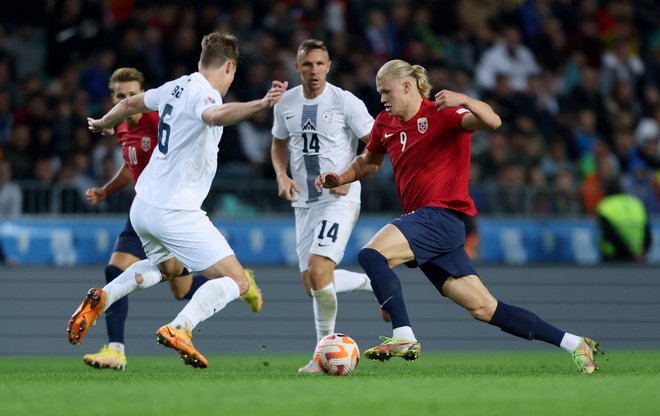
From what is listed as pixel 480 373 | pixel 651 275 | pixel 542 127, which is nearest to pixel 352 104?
pixel 480 373

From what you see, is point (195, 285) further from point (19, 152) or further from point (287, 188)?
point (19, 152)

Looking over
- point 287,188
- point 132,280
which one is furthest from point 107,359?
point 287,188

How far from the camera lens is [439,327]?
40.5 feet

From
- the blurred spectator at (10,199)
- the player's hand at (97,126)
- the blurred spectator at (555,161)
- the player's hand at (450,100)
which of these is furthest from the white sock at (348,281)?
the blurred spectator at (555,161)

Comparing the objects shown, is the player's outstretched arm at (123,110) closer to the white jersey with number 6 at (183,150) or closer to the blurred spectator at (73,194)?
the white jersey with number 6 at (183,150)

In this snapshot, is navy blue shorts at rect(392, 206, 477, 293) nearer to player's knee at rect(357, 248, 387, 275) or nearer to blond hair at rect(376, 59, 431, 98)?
player's knee at rect(357, 248, 387, 275)

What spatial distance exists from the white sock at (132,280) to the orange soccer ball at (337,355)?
169cm

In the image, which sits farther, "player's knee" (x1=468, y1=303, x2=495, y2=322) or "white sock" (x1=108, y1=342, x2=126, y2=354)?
"white sock" (x1=108, y1=342, x2=126, y2=354)

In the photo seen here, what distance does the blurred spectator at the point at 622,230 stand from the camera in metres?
13.1

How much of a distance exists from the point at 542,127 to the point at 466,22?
2181 millimetres

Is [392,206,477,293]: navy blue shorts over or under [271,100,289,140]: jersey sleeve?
Result: under

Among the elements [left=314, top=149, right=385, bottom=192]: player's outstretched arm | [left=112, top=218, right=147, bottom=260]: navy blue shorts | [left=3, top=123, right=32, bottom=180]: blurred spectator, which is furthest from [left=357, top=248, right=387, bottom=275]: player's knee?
[left=3, top=123, right=32, bottom=180]: blurred spectator

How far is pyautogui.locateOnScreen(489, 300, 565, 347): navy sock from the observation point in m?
7.97

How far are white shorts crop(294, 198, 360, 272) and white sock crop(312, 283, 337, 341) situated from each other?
0.25m
